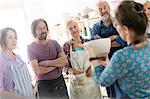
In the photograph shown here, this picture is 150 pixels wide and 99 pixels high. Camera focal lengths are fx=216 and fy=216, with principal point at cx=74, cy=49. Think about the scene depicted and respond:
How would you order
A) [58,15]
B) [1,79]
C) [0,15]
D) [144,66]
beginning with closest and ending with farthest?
[144,66], [1,79], [0,15], [58,15]

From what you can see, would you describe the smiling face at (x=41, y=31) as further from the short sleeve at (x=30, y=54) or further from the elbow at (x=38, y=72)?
the elbow at (x=38, y=72)

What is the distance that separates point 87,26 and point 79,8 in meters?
0.11

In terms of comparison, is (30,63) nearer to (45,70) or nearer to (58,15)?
(45,70)

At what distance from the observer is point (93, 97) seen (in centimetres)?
125

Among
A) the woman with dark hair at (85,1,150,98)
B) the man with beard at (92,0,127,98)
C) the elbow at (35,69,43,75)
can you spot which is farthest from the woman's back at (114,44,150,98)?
the elbow at (35,69,43,75)

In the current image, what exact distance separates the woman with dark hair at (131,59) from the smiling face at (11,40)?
0.55 metres

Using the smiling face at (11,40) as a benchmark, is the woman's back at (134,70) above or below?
below

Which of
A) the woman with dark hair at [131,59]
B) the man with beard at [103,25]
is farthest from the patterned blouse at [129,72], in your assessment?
the man with beard at [103,25]

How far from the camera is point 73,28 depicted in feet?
4.06

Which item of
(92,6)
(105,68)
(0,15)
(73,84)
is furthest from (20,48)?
(105,68)

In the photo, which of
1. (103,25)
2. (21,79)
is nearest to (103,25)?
(103,25)

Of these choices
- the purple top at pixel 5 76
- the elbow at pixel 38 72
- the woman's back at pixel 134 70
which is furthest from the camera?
the elbow at pixel 38 72

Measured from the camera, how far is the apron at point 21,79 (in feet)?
3.45

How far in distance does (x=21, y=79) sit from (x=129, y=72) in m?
0.60
